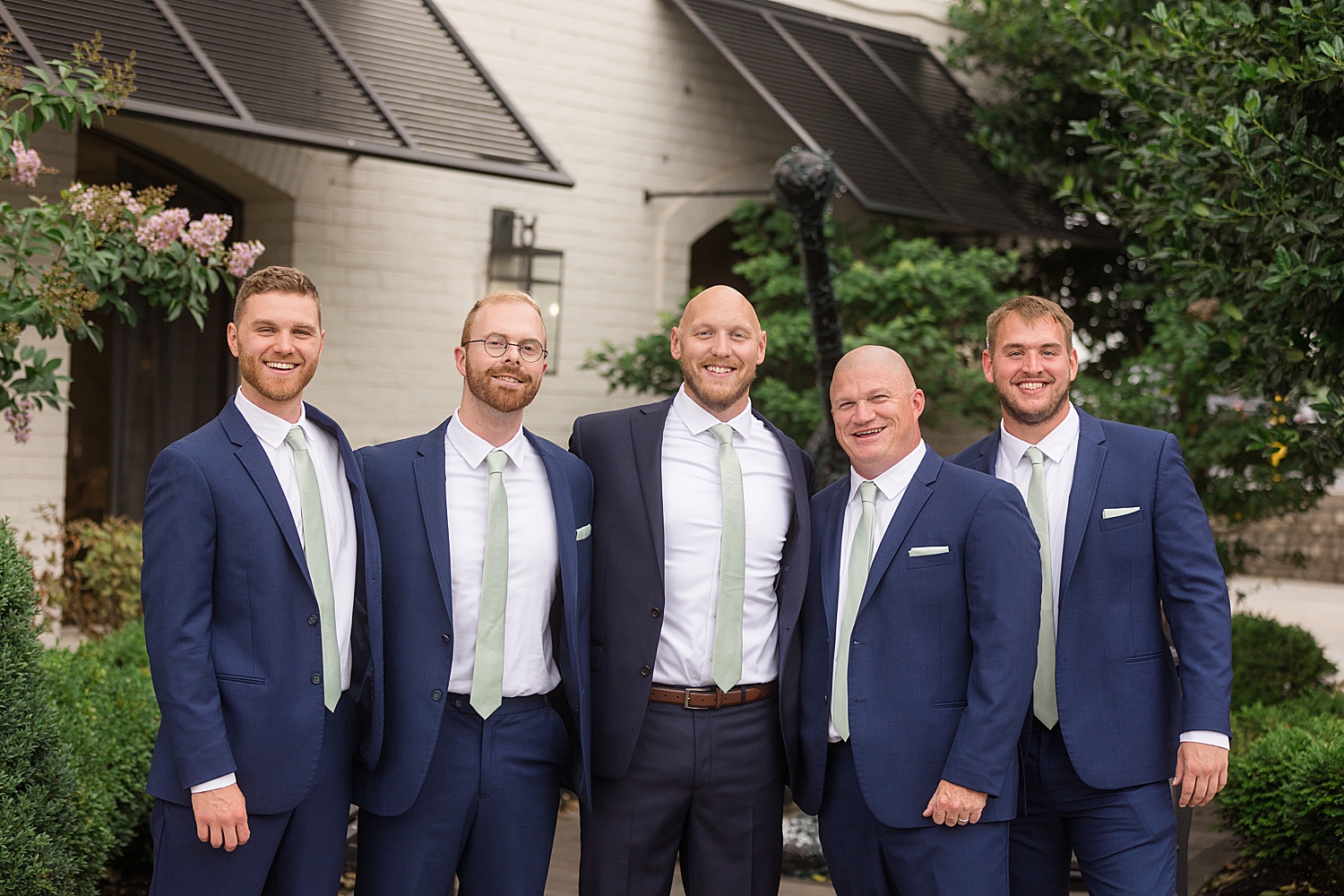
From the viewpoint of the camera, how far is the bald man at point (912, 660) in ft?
10.0

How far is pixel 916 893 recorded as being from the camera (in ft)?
10.3

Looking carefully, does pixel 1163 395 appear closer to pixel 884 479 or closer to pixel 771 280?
pixel 771 280

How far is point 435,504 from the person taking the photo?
10.5ft

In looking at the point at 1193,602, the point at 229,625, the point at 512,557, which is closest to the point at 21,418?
the point at 229,625

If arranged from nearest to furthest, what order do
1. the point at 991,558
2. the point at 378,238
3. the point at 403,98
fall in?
1. the point at 991,558
2. the point at 403,98
3. the point at 378,238

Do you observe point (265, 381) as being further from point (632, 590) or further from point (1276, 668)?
point (1276, 668)

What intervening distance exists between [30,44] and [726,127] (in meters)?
4.94

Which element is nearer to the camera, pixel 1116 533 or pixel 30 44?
pixel 1116 533

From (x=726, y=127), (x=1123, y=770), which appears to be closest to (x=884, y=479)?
(x=1123, y=770)

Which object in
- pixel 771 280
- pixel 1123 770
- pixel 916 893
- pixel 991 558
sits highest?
pixel 771 280

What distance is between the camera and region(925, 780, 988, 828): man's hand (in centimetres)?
303

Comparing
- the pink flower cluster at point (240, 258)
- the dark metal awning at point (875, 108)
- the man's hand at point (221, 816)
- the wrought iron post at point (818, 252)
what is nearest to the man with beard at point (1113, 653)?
the wrought iron post at point (818, 252)

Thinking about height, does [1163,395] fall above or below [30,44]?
below

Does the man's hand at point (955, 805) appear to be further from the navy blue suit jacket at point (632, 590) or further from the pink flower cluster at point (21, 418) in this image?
the pink flower cluster at point (21, 418)
